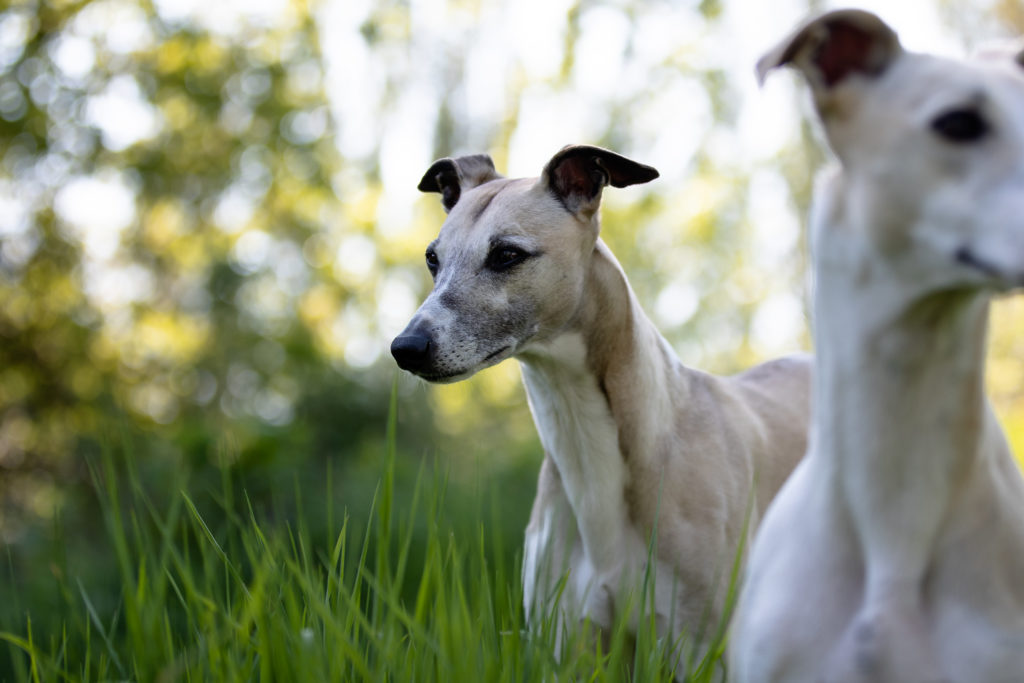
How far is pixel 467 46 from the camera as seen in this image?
18.0m

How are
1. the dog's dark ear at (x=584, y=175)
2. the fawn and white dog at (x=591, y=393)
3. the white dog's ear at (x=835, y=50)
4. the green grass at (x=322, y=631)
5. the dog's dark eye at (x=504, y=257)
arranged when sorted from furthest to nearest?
the dog's dark ear at (x=584, y=175), the dog's dark eye at (x=504, y=257), the fawn and white dog at (x=591, y=393), the green grass at (x=322, y=631), the white dog's ear at (x=835, y=50)

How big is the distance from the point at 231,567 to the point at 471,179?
246 centimetres

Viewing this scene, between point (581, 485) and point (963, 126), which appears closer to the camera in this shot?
point (963, 126)

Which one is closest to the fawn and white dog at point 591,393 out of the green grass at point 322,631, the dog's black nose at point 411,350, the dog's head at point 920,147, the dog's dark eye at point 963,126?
the dog's black nose at point 411,350

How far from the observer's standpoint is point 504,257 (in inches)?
156

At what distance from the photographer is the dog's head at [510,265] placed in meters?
3.76

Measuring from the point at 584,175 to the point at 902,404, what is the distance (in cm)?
233

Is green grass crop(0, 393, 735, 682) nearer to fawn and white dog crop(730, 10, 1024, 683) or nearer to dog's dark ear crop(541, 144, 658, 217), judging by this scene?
fawn and white dog crop(730, 10, 1024, 683)

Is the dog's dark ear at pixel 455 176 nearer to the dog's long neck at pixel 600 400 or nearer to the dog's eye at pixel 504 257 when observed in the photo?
the dog's eye at pixel 504 257

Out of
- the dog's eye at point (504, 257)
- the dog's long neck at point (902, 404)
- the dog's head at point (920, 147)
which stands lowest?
the dog's long neck at point (902, 404)

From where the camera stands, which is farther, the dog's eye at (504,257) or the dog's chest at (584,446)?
the dog's eye at (504,257)

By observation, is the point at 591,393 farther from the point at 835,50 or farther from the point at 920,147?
the point at 920,147

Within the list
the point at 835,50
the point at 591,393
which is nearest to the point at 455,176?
the point at 591,393

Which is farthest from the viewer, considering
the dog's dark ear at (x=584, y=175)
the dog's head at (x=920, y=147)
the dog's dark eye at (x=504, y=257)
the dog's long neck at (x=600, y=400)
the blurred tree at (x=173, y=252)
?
the blurred tree at (x=173, y=252)
